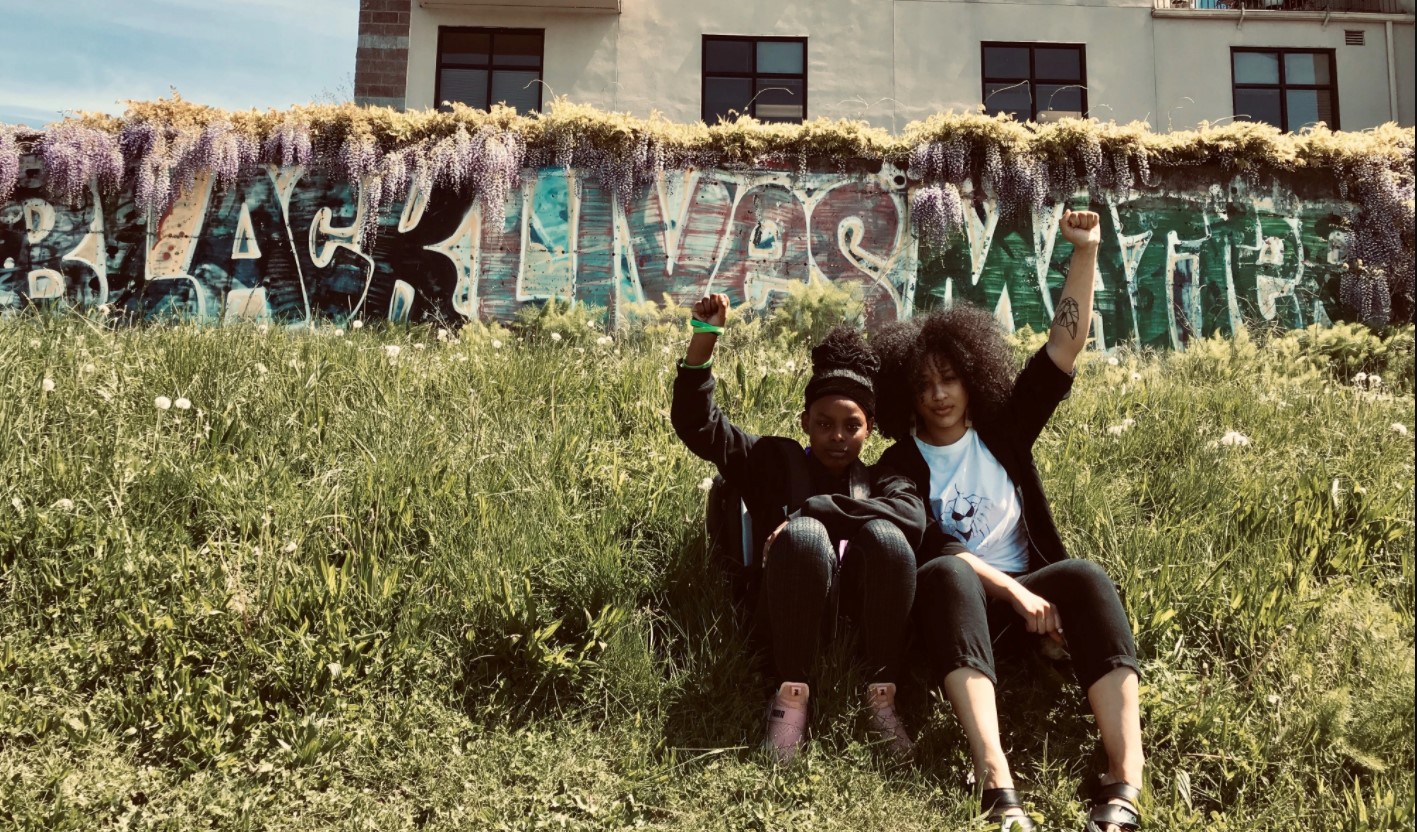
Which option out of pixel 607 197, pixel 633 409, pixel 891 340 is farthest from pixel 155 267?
pixel 891 340

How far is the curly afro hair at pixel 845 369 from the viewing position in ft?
11.2

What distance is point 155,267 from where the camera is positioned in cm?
1056

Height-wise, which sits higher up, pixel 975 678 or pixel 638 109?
pixel 638 109

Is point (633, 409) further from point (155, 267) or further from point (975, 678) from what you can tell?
point (155, 267)

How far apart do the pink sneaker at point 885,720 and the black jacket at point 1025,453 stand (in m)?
0.45

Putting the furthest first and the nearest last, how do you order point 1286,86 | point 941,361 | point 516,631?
point 1286,86 < point 941,361 < point 516,631

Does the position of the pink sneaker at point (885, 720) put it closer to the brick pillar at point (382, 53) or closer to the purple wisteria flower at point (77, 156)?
the purple wisteria flower at point (77, 156)

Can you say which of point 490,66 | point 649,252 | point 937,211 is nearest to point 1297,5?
point 937,211

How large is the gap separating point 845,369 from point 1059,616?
1.04 m

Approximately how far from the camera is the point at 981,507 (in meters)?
3.42

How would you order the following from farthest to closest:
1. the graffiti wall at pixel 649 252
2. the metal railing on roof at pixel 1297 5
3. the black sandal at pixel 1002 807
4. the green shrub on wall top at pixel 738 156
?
the metal railing on roof at pixel 1297 5, the graffiti wall at pixel 649 252, the green shrub on wall top at pixel 738 156, the black sandal at pixel 1002 807

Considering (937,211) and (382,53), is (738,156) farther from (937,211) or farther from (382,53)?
(382,53)

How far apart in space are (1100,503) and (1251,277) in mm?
7921

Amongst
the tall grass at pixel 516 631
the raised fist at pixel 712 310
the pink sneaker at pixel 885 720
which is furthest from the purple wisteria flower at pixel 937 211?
the pink sneaker at pixel 885 720
